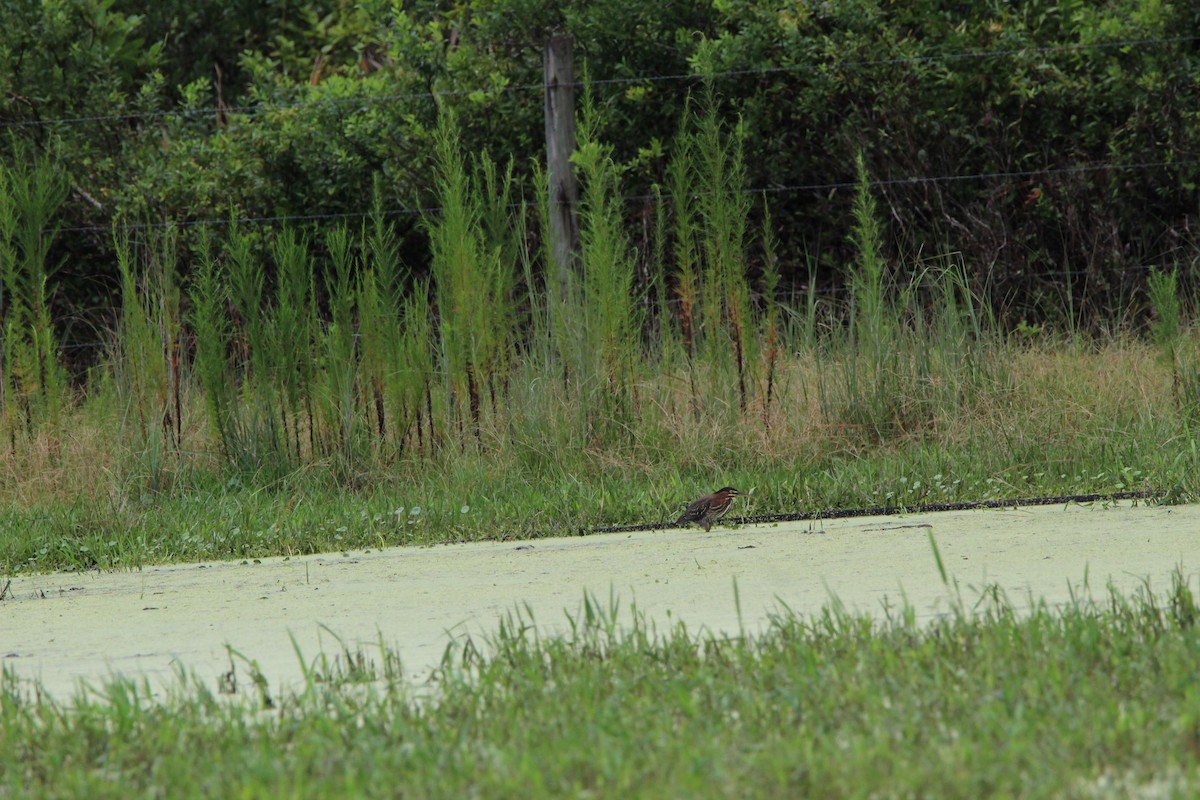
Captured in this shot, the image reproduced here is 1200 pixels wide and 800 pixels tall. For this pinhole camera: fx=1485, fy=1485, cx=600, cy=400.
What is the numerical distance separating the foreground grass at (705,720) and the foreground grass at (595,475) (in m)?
1.99

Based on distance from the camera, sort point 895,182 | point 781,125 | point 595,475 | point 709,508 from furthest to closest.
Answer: point 781,125
point 895,182
point 595,475
point 709,508

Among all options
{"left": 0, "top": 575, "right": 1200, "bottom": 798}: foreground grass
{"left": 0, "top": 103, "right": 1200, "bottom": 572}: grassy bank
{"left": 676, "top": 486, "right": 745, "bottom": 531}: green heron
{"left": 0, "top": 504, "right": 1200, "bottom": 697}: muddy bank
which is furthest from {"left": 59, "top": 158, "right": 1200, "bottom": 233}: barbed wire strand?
{"left": 0, "top": 575, "right": 1200, "bottom": 798}: foreground grass

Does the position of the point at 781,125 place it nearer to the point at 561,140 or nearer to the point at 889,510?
the point at 561,140

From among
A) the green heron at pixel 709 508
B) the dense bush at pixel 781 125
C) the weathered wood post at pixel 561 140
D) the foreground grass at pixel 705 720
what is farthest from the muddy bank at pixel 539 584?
the dense bush at pixel 781 125

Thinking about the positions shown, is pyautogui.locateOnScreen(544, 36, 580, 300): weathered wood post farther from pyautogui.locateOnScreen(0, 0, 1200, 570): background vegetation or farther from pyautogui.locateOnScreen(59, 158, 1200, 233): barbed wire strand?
pyautogui.locateOnScreen(59, 158, 1200, 233): barbed wire strand

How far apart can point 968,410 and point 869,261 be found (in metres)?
0.79

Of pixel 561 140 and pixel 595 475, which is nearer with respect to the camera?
pixel 595 475

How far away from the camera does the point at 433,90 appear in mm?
9516

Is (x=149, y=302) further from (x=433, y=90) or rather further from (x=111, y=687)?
(x=111, y=687)

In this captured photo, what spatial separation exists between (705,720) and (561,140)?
5.19 meters

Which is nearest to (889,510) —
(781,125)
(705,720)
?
(705,720)

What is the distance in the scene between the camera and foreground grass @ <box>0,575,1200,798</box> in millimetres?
2246

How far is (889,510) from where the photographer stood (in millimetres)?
5207

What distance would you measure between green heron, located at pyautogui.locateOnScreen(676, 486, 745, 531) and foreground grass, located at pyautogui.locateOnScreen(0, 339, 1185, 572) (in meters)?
0.27
